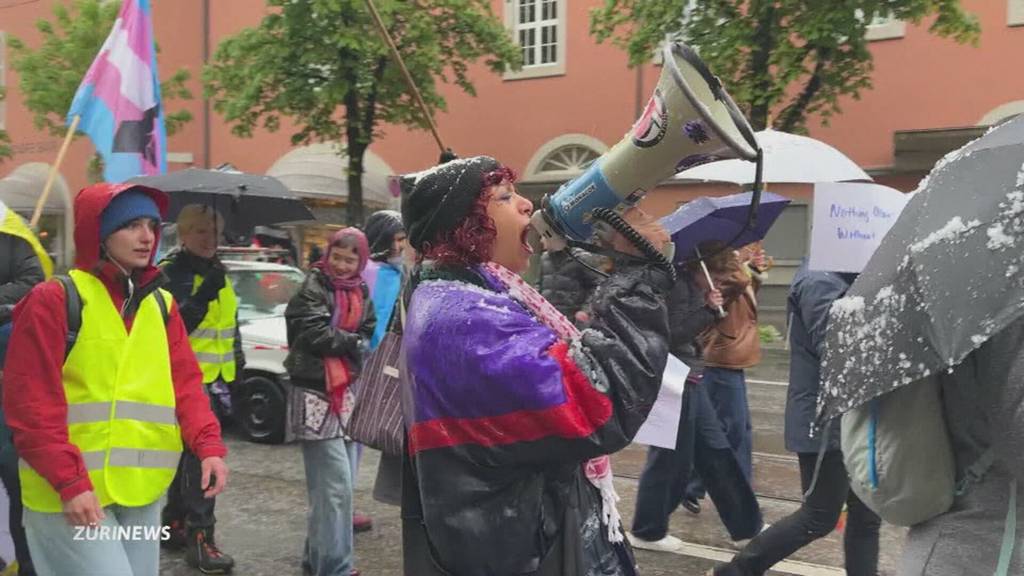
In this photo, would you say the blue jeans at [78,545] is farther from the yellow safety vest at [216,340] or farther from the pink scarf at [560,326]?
the yellow safety vest at [216,340]

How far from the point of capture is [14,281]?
387 cm

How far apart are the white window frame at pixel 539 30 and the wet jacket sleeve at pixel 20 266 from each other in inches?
621

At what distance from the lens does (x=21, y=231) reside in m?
3.89

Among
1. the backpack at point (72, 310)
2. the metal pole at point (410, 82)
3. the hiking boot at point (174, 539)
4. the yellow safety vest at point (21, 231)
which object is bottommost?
the hiking boot at point (174, 539)

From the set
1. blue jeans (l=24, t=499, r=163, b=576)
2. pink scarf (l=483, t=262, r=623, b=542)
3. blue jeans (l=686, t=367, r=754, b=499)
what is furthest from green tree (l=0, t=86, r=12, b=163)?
pink scarf (l=483, t=262, r=623, b=542)

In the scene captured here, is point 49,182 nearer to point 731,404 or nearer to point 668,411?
point 668,411

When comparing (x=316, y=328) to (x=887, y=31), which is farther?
(x=887, y=31)

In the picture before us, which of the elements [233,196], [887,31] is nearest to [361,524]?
[233,196]

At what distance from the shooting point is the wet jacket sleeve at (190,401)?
2.92 metres

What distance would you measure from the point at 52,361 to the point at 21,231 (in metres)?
1.62

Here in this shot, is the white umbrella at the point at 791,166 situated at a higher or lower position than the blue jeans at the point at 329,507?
higher

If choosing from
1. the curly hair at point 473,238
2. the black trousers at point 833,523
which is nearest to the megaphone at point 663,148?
the curly hair at point 473,238

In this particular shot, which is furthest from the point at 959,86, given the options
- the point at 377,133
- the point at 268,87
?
the point at 268,87

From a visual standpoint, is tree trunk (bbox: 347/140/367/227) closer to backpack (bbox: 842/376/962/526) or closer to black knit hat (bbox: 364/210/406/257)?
black knit hat (bbox: 364/210/406/257)
